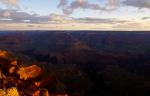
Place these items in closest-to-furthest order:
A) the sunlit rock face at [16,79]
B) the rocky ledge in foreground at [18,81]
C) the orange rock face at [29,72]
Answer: the sunlit rock face at [16,79] < the rocky ledge in foreground at [18,81] < the orange rock face at [29,72]

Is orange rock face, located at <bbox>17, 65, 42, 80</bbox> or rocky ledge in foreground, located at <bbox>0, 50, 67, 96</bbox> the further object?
orange rock face, located at <bbox>17, 65, 42, 80</bbox>

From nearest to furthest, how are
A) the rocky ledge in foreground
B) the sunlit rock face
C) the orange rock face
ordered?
the sunlit rock face → the rocky ledge in foreground → the orange rock face

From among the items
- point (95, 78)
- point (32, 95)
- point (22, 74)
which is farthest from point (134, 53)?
point (32, 95)

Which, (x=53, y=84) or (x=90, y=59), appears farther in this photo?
(x=90, y=59)

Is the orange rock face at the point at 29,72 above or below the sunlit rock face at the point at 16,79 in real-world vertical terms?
below

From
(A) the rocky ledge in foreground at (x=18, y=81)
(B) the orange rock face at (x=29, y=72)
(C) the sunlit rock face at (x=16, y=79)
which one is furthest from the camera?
(B) the orange rock face at (x=29, y=72)

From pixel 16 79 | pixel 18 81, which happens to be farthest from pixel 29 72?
pixel 18 81

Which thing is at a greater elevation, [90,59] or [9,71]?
[9,71]

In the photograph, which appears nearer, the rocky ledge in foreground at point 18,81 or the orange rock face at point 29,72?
the rocky ledge in foreground at point 18,81

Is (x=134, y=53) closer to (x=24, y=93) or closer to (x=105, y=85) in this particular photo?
(x=105, y=85)
